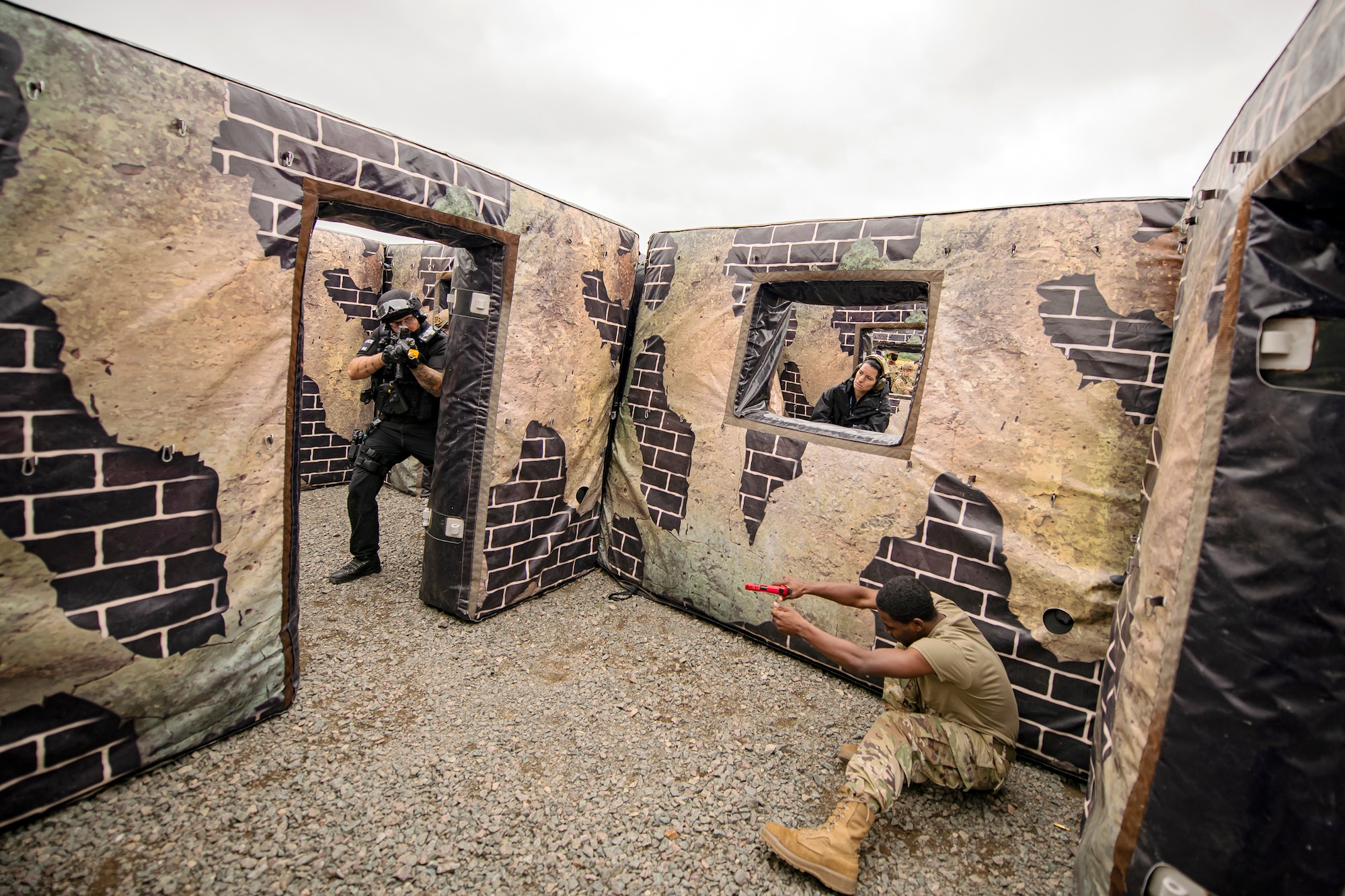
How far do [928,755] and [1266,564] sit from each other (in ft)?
4.06

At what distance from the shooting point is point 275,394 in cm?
226

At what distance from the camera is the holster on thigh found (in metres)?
3.68

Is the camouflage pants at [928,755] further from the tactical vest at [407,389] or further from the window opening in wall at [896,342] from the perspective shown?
the window opening in wall at [896,342]

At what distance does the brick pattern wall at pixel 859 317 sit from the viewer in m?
6.64

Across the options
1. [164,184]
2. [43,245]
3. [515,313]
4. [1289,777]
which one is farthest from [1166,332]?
[43,245]

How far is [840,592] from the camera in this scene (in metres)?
2.63

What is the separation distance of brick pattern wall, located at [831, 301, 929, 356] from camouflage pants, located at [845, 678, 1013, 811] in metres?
5.02

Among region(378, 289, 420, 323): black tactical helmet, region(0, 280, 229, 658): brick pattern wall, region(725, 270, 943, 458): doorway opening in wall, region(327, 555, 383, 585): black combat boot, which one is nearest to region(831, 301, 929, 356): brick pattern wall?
region(725, 270, 943, 458): doorway opening in wall

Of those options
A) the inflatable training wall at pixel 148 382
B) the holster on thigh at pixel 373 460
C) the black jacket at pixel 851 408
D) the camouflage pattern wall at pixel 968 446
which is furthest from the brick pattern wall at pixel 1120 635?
the holster on thigh at pixel 373 460

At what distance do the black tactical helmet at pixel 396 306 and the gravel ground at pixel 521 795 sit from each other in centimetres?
180

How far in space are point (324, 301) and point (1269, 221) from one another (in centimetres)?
607

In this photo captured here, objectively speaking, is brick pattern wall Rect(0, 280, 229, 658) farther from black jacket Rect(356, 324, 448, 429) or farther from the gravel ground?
black jacket Rect(356, 324, 448, 429)

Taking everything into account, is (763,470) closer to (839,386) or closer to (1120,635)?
(1120,635)

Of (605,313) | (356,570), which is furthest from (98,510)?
(605,313)
